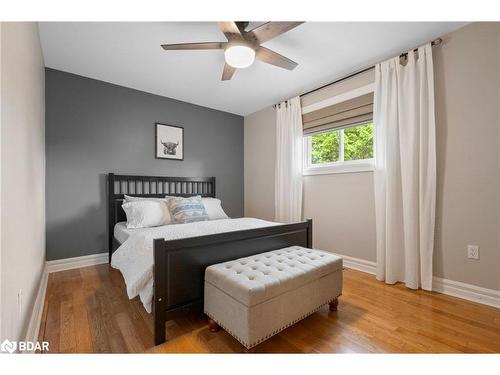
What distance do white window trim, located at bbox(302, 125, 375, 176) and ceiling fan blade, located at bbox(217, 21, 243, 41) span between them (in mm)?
1907

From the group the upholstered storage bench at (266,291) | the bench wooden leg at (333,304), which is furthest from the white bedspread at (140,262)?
the bench wooden leg at (333,304)

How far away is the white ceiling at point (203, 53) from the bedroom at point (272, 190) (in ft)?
0.07

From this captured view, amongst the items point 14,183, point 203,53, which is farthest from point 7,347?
point 203,53

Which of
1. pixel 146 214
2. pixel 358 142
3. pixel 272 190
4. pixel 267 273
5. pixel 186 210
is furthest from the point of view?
pixel 272 190

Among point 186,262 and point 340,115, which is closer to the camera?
point 186,262

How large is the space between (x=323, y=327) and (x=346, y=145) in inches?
87.5

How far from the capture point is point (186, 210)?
2.80 m

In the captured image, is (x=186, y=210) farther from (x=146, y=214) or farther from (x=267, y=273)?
(x=267, y=273)

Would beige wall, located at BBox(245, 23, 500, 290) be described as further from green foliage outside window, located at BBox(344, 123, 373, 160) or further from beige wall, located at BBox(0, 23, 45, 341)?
beige wall, located at BBox(0, 23, 45, 341)

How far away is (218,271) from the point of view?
1.55m

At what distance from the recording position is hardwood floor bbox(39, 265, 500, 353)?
1421 millimetres

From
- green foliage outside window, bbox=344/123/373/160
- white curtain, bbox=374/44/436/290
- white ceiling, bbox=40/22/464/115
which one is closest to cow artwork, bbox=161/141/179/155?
white ceiling, bbox=40/22/464/115

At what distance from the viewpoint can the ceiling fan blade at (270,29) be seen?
5.23 ft
